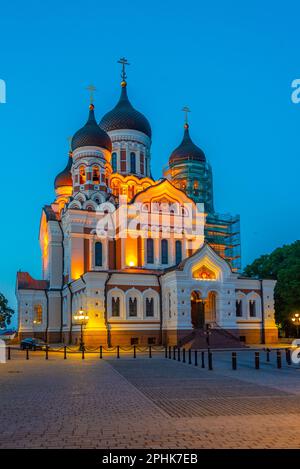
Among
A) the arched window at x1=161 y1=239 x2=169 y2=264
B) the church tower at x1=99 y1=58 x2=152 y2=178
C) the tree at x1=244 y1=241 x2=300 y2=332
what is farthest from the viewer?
the church tower at x1=99 y1=58 x2=152 y2=178

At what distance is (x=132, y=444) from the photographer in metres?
8.09

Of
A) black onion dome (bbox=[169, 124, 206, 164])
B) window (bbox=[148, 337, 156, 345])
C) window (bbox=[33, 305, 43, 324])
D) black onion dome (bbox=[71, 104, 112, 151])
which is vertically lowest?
window (bbox=[148, 337, 156, 345])

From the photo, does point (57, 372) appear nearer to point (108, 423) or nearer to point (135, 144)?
Answer: point (108, 423)

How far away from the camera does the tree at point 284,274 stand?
159 ft

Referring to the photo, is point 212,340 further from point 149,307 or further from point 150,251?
point 150,251

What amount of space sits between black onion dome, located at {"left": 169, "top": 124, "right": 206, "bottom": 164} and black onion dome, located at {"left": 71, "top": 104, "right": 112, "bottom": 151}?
15449 mm

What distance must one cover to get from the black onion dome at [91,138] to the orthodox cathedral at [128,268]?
0.33ft

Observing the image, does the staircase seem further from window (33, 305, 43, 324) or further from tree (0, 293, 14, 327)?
tree (0, 293, 14, 327)

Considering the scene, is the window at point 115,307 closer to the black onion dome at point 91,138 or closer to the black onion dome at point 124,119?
the black onion dome at point 91,138

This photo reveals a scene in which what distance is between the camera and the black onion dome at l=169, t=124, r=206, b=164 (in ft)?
209

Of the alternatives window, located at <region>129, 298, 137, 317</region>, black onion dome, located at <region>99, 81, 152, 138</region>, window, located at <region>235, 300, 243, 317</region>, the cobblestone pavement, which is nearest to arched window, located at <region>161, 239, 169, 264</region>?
window, located at <region>129, 298, 137, 317</region>

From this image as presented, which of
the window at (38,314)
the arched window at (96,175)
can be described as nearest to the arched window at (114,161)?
the arched window at (96,175)

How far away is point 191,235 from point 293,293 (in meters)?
11.4

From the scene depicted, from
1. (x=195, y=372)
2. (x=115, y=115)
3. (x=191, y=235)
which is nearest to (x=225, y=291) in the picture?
(x=191, y=235)
